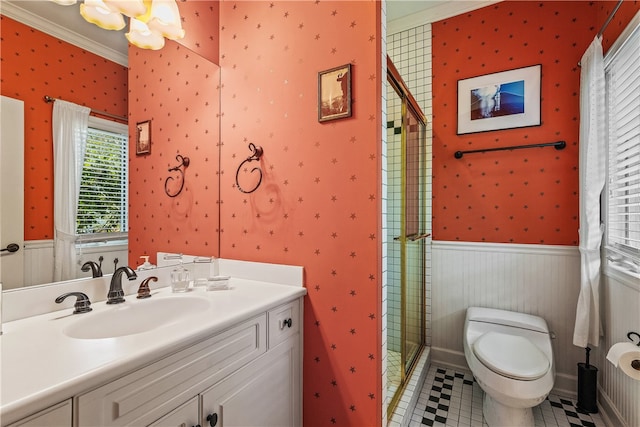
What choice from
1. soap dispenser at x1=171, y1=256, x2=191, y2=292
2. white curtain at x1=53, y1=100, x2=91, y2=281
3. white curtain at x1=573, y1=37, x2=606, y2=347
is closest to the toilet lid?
white curtain at x1=573, y1=37, x2=606, y2=347

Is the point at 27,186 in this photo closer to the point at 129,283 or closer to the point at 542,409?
the point at 129,283

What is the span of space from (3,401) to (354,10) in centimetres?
161

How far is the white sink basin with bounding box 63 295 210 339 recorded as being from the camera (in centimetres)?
99

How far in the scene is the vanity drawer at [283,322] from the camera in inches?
47.9

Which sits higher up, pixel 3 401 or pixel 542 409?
pixel 3 401

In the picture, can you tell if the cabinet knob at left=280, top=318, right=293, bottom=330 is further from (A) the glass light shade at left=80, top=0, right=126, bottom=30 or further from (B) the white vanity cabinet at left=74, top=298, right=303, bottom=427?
(A) the glass light shade at left=80, top=0, right=126, bottom=30

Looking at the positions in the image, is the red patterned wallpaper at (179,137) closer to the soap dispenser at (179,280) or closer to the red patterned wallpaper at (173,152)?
the red patterned wallpaper at (173,152)

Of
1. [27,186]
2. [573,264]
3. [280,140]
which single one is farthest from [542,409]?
[27,186]

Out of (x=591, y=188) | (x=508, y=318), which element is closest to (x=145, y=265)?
(x=508, y=318)

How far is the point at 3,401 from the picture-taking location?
0.54m

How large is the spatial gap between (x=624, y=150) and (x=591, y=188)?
0.78ft

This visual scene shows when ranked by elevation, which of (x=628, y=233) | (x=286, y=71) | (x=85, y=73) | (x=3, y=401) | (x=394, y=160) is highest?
(x=286, y=71)

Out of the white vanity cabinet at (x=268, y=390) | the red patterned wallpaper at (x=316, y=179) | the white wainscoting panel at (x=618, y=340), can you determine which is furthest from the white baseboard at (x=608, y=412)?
the white vanity cabinet at (x=268, y=390)

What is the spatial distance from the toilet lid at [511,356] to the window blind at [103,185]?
1.96 meters
